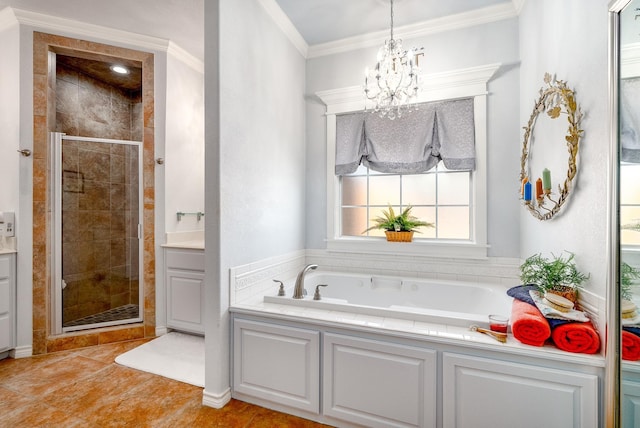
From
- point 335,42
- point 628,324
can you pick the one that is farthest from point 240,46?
point 628,324

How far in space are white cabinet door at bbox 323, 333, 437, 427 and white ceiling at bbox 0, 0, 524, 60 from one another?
2.47m

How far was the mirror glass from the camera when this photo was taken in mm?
1126

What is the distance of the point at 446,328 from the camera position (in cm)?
161

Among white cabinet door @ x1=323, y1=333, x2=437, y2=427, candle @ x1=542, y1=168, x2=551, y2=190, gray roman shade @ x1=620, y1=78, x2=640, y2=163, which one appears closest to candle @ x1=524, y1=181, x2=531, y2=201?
candle @ x1=542, y1=168, x2=551, y2=190

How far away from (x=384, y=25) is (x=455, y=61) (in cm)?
70

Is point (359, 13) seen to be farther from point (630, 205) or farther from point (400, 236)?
point (630, 205)

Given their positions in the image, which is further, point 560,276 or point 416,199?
point 416,199

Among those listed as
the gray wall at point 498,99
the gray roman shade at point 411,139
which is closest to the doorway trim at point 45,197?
the gray roman shade at point 411,139

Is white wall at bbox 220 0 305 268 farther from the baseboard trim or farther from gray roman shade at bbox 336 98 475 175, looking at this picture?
the baseboard trim

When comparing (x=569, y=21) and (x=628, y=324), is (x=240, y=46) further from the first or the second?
(x=628, y=324)

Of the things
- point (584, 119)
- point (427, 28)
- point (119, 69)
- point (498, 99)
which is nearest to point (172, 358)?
point (119, 69)

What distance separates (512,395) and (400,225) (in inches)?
60.3

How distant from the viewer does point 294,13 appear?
2482 millimetres

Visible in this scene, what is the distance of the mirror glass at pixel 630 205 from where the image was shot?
113cm
